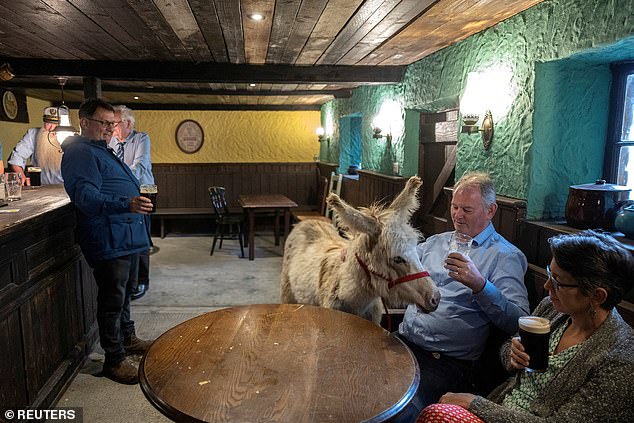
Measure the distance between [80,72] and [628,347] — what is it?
5.06m

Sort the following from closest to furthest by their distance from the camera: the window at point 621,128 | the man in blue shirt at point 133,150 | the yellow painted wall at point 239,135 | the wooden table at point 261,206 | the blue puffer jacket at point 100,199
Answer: the window at point 621,128, the blue puffer jacket at point 100,199, the man in blue shirt at point 133,150, the wooden table at point 261,206, the yellow painted wall at point 239,135

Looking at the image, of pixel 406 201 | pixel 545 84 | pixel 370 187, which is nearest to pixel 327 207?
pixel 370 187

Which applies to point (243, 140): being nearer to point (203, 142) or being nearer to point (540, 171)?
point (203, 142)

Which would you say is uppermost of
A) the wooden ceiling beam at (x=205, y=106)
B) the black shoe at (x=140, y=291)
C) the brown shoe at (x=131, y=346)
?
the wooden ceiling beam at (x=205, y=106)

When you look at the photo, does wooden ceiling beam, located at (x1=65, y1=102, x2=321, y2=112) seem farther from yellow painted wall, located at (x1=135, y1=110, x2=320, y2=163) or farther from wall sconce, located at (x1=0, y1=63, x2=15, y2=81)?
wall sconce, located at (x1=0, y1=63, x2=15, y2=81)

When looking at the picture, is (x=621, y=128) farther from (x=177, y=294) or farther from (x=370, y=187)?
(x=177, y=294)

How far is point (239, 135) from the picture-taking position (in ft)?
30.6

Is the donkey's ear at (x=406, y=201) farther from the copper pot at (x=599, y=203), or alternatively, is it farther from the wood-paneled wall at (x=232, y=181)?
the wood-paneled wall at (x=232, y=181)

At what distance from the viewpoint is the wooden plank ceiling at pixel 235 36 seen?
8.66 feet

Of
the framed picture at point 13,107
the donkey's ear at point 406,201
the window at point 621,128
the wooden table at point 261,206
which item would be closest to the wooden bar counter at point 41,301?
the donkey's ear at point 406,201

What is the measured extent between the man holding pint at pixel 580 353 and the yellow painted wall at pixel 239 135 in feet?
27.4

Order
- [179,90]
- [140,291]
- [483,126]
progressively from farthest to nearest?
[179,90], [140,291], [483,126]

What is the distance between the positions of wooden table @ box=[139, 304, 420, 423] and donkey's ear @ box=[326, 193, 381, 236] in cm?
41

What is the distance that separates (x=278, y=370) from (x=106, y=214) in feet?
5.62
